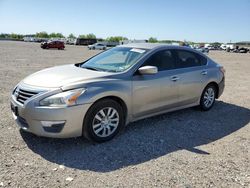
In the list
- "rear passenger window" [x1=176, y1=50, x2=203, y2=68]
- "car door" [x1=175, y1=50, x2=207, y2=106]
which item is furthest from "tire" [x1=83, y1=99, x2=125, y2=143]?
"rear passenger window" [x1=176, y1=50, x2=203, y2=68]

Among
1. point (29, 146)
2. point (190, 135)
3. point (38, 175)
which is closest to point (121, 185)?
point (38, 175)

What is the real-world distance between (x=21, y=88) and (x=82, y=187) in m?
1.93

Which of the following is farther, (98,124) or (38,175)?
(98,124)

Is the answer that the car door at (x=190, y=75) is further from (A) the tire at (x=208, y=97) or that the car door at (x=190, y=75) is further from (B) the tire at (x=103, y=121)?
(B) the tire at (x=103, y=121)

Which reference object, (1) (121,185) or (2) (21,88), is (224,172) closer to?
(1) (121,185)

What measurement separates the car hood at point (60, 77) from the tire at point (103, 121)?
0.49 meters

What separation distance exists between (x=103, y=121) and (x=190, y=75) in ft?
7.72

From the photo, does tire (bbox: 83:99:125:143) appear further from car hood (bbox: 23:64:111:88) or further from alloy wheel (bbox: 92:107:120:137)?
car hood (bbox: 23:64:111:88)

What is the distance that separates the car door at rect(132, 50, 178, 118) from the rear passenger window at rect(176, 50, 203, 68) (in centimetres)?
26

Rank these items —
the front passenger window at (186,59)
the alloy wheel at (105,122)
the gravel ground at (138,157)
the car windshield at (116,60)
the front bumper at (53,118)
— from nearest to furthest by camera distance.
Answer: the gravel ground at (138,157) → the front bumper at (53,118) → the alloy wheel at (105,122) → the car windshield at (116,60) → the front passenger window at (186,59)

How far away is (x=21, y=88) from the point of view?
405cm

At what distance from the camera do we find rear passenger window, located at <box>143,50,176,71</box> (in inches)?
192

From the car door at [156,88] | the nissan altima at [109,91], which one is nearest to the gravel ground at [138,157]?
the nissan altima at [109,91]

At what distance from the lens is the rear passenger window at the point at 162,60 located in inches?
192
